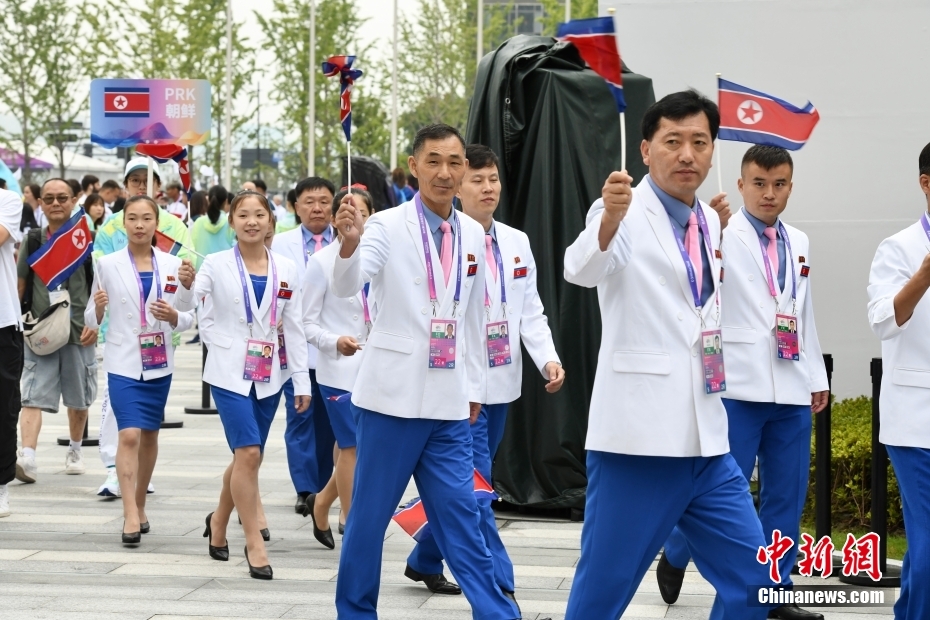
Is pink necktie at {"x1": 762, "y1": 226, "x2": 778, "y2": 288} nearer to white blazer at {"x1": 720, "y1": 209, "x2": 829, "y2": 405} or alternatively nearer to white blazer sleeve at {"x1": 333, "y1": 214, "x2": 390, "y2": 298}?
white blazer at {"x1": 720, "y1": 209, "x2": 829, "y2": 405}

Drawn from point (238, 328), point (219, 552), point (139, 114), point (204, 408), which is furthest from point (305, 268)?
point (204, 408)

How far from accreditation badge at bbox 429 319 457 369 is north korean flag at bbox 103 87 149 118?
6.57m

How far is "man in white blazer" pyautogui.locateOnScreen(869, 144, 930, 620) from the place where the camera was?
5355 millimetres

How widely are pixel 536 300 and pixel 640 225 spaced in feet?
7.93

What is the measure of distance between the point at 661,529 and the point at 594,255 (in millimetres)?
904

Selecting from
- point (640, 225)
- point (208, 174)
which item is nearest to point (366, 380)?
point (640, 225)

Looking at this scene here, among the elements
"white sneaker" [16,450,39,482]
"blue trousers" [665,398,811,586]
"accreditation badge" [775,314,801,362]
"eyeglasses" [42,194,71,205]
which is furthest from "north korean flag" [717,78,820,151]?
"white sneaker" [16,450,39,482]

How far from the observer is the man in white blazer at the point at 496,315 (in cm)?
686

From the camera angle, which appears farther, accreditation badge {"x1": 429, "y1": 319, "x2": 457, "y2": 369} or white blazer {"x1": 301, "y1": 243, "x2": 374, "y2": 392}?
white blazer {"x1": 301, "y1": 243, "x2": 374, "y2": 392}

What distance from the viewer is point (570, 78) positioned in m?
8.77

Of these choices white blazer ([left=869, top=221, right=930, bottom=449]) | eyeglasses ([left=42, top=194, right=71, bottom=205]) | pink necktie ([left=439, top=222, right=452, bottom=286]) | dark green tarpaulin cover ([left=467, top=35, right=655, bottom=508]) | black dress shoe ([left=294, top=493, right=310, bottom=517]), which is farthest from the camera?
eyeglasses ([left=42, top=194, right=71, bottom=205])

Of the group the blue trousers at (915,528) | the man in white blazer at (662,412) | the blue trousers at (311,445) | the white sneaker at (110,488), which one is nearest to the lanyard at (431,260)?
the man in white blazer at (662,412)

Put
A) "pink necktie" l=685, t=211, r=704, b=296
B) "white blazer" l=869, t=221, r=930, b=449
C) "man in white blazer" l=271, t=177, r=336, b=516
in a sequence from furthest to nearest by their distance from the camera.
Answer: "man in white blazer" l=271, t=177, r=336, b=516, "white blazer" l=869, t=221, r=930, b=449, "pink necktie" l=685, t=211, r=704, b=296

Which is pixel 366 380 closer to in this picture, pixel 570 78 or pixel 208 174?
pixel 570 78
